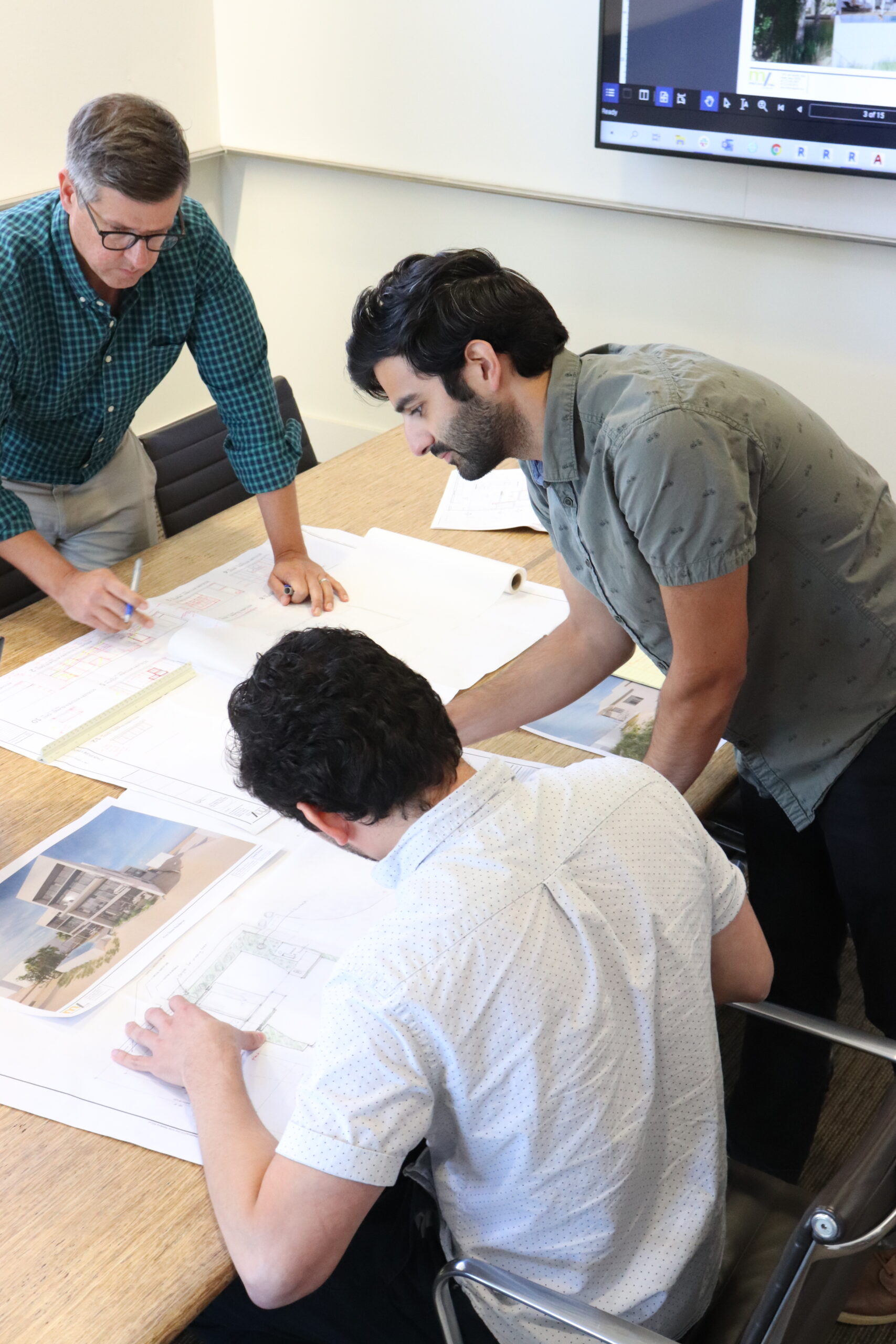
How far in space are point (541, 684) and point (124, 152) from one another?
92 centimetres

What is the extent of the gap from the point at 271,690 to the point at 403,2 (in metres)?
3.20

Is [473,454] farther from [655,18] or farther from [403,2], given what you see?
[403,2]

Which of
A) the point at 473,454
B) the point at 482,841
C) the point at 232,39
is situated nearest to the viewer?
the point at 482,841

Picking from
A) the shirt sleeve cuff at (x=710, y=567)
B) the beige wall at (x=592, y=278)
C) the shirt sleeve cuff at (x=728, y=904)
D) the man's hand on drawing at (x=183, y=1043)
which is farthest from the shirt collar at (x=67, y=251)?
the beige wall at (x=592, y=278)

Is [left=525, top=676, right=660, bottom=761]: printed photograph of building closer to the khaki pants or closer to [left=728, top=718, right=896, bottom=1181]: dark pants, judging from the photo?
[left=728, top=718, right=896, bottom=1181]: dark pants

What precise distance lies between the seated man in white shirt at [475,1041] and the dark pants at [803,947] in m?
0.41

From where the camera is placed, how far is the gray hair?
1.65m

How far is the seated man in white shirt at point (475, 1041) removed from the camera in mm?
904

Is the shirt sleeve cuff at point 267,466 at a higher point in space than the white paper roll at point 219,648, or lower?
higher

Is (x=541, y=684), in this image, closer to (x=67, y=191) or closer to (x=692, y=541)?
(x=692, y=541)

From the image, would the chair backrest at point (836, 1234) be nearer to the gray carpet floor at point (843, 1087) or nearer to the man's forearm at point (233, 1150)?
the man's forearm at point (233, 1150)

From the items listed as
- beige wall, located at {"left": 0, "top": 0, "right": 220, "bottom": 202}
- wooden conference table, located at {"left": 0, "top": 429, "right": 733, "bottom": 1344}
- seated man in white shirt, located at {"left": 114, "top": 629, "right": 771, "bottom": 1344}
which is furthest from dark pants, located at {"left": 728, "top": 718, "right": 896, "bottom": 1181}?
beige wall, located at {"left": 0, "top": 0, "right": 220, "bottom": 202}

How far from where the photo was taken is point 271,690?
1.05 meters

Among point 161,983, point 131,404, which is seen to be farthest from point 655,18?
point 161,983
